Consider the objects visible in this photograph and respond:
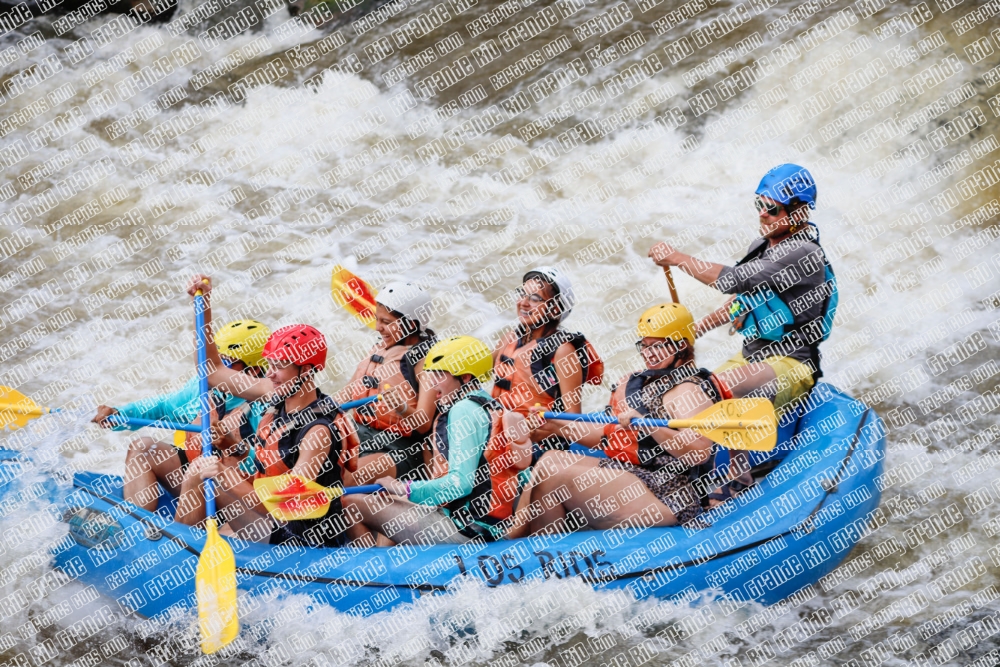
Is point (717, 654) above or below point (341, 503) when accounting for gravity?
below

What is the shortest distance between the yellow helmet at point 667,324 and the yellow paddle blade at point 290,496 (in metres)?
1.36

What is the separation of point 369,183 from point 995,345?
4.94 meters

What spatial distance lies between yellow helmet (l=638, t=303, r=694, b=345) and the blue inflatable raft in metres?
0.66

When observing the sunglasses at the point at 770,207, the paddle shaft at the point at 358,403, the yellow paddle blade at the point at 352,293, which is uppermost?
the yellow paddle blade at the point at 352,293

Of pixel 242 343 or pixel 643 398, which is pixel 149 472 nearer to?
pixel 242 343

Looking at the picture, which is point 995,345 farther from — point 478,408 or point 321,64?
point 321,64

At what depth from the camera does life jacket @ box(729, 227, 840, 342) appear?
4.55 meters

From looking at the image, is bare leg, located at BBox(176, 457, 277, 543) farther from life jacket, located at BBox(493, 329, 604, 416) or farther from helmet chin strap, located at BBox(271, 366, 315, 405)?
life jacket, located at BBox(493, 329, 604, 416)

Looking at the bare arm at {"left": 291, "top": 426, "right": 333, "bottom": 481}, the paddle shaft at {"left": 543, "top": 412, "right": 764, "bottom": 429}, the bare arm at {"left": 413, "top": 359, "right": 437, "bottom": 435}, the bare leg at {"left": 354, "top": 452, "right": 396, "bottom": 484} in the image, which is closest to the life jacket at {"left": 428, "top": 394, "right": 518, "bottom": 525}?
the bare arm at {"left": 413, "top": 359, "right": 437, "bottom": 435}

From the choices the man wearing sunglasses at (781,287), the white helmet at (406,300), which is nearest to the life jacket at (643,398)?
the man wearing sunglasses at (781,287)

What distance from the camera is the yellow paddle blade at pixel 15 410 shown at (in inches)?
184

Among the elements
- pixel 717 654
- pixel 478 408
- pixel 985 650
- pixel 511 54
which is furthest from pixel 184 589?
pixel 511 54

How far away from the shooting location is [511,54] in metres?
9.48

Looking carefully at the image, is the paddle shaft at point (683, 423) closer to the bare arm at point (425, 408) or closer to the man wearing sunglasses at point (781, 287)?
the man wearing sunglasses at point (781, 287)
